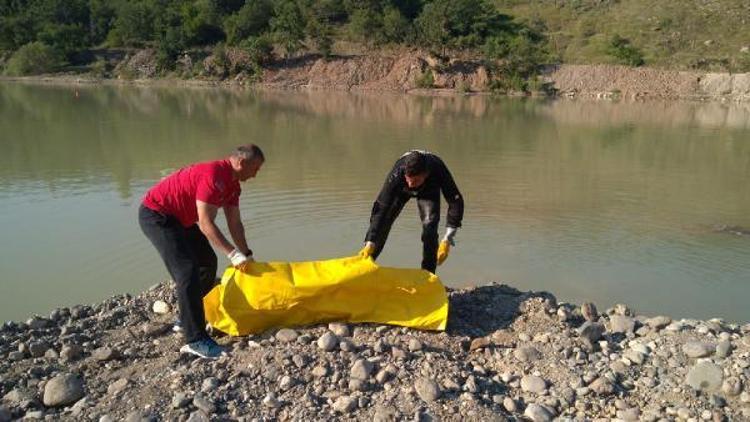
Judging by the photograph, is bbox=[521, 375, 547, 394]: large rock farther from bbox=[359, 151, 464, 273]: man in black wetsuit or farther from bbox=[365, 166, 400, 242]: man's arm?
bbox=[365, 166, 400, 242]: man's arm

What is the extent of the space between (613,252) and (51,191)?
30.8 feet

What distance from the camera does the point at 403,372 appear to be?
4109 millimetres

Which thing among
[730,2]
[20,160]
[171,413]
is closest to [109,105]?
[20,160]

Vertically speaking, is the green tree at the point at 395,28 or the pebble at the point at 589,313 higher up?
the green tree at the point at 395,28

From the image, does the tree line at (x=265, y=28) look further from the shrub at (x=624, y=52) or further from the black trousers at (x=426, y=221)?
the black trousers at (x=426, y=221)

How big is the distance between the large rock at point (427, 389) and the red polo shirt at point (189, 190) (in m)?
1.79

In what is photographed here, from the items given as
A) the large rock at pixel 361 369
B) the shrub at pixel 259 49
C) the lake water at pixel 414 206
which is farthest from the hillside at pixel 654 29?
the large rock at pixel 361 369

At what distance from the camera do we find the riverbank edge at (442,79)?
144ft

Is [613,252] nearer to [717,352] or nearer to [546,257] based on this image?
[546,257]

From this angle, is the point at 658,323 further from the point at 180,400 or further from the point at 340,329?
the point at 180,400

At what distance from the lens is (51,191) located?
11.1 m

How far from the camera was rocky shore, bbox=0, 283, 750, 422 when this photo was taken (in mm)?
3805

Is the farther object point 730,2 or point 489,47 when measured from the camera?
point 730,2

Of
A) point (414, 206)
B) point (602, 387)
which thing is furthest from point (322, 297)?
point (414, 206)
